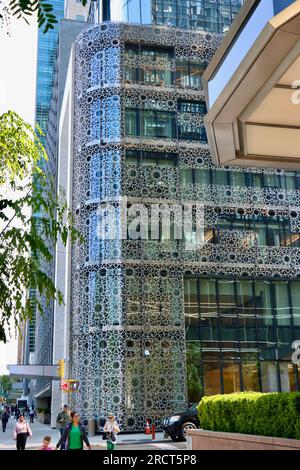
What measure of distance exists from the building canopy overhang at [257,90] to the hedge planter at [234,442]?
18.6 feet

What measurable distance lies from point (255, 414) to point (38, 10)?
11.5m

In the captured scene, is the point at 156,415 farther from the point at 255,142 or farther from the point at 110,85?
the point at 255,142

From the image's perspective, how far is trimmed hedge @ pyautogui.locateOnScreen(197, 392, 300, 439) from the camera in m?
12.3

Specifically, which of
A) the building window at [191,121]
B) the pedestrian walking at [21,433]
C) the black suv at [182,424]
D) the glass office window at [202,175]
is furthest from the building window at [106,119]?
the pedestrian walking at [21,433]

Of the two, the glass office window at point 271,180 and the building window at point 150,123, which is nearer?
the building window at point 150,123

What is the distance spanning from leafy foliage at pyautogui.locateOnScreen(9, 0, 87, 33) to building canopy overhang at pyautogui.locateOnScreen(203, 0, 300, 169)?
2833 millimetres

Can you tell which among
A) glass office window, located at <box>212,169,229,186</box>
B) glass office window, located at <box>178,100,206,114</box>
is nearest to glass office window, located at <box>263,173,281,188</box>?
glass office window, located at <box>212,169,229,186</box>

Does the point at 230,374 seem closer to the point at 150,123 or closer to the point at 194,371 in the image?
the point at 194,371

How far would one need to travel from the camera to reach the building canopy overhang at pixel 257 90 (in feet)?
20.6

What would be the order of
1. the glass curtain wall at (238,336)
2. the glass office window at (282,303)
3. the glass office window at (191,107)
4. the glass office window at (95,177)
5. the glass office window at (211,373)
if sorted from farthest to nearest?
the glass office window at (191,107) → the glass office window at (282,303) → the glass office window at (95,177) → the glass curtain wall at (238,336) → the glass office window at (211,373)

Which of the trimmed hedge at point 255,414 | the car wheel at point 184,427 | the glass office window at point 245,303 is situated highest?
the glass office window at point 245,303

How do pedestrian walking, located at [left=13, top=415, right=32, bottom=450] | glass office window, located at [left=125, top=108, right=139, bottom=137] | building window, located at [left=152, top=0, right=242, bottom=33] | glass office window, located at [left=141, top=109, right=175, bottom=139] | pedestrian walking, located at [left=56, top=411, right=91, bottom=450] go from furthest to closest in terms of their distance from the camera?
building window, located at [left=152, top=0, right=242, bottom=33] < glass office window, located at [left=141, top=109, right=175, bottom=139] < glass office window, located at [left=125, top=108, right=139, bottom=137] < pedestrian walking, located at [left=13, top=415, right=32, bottom=450] < pedestrian walking, located at [left=56, top=411, right=91, bottom=450]

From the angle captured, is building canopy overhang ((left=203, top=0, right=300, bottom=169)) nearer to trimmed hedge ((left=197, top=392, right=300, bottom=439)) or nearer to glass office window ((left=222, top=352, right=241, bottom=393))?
trimmed hedge ((left=197, top=392, right=300, bottom=439))

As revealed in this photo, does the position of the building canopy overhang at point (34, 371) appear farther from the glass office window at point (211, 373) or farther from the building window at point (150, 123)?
the building window at point (150, 123)
